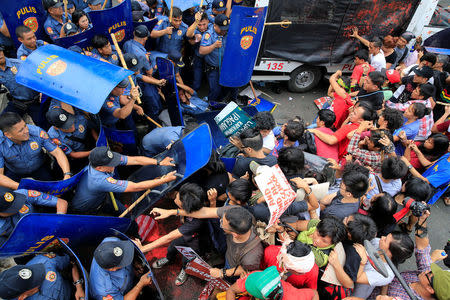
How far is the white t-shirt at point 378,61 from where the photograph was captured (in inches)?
220

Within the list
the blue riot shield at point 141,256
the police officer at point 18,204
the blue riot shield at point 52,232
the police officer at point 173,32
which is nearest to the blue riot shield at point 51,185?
the police officer at point 18,204

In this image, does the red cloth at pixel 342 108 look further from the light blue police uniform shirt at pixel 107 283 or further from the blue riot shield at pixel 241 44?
the light blue police uniform shirt at pixel 107 283

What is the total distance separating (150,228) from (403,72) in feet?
17.7

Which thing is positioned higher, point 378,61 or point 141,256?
point 378,61

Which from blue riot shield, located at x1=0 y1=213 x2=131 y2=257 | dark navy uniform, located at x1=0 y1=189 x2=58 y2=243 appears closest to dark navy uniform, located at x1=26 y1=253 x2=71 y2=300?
blue riot shield, located at x1=0 y1=213 x2=131 y2=257

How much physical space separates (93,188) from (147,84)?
2.16m

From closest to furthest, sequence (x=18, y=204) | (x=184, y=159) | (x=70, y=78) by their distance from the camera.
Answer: (x=18, y=204) → (x=70, y=78) → (x=184, y=159)

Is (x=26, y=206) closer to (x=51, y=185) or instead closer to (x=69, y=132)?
(x=51, y=185)

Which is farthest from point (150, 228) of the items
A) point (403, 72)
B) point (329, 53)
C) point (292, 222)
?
point (403, 72)

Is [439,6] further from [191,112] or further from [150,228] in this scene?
[150,228]

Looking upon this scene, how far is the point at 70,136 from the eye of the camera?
11.7 ft

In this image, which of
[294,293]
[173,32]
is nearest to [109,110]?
[173,32]

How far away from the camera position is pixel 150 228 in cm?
384

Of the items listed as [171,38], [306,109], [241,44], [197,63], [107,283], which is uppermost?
[241,44]
